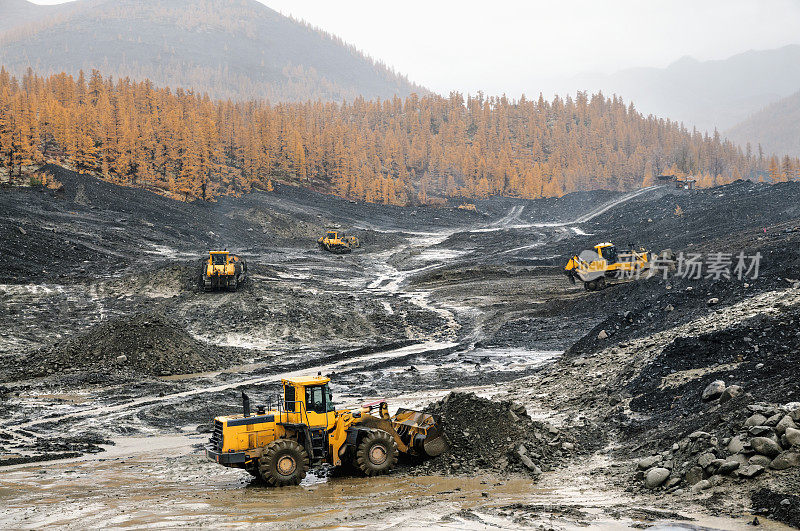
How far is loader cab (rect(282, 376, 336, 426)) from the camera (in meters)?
12.3

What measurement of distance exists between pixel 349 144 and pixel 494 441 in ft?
365

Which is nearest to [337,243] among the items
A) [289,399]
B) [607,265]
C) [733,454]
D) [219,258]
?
[219,258]

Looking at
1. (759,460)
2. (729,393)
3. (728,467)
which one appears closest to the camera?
(759,460)

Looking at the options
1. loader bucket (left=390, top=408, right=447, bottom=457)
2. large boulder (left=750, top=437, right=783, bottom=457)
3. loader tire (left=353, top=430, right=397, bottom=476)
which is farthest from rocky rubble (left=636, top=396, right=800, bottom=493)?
loader tire (left=353, top=430, right=397, bottom=476)

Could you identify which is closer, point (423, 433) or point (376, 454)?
point (376, 454)

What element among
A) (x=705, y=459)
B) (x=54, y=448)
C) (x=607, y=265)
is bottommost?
(x=54, y=448)

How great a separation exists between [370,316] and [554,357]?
12.1 meters

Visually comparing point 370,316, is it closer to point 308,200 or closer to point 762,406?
point 762,406

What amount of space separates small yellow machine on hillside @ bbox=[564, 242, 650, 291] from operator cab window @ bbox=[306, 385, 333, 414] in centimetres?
2722

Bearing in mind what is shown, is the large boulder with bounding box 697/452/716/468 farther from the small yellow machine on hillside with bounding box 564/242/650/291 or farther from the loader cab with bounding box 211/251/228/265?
the loader cab with bounding box 211/251/228/265

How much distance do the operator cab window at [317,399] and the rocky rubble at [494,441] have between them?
2.04 metres

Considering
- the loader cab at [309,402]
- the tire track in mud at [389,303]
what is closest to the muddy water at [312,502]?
the loader cab at [309,402]

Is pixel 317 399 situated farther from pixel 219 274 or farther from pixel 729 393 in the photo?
pixel 219 274

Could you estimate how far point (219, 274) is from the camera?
3734cm
